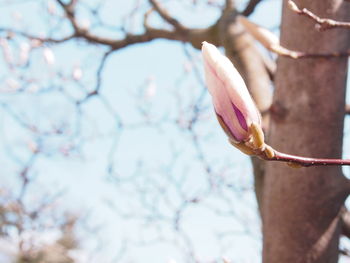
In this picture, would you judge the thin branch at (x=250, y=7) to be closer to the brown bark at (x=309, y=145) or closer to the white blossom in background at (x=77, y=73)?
the brown bark at (x=309, y=145)

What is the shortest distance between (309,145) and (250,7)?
0.84 metres

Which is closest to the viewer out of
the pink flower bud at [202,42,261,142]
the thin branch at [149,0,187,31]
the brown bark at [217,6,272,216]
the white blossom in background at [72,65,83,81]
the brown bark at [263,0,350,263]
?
the pink flower bud at [202,42,261,142]

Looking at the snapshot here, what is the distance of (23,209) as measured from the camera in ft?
16.9

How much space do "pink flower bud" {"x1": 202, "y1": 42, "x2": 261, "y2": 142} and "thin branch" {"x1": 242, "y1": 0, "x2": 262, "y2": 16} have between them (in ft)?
4.22

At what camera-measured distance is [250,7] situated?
5.53ft

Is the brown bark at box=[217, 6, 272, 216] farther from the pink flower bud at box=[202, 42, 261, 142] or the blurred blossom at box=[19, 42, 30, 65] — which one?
the blurred blossom at box=[19, 42, 30, 65]

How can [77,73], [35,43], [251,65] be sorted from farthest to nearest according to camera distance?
[77,73], [35,43], [251,65]

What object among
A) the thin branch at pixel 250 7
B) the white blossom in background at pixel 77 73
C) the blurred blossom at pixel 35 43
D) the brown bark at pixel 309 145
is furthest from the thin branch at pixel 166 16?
the brown bark at pixel 309 145

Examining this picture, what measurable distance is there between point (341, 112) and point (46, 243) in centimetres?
600

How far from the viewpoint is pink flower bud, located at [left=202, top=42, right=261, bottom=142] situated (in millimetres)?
451

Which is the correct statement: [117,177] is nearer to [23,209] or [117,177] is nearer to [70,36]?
[70,36]

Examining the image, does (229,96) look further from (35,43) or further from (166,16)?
(35,43)

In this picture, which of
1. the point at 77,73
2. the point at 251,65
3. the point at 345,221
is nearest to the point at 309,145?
the point at 345,221

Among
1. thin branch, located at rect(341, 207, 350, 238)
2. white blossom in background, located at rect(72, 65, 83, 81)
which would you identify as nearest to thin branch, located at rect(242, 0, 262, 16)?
thin branch, located at rect(341, 207, 350, 238)
